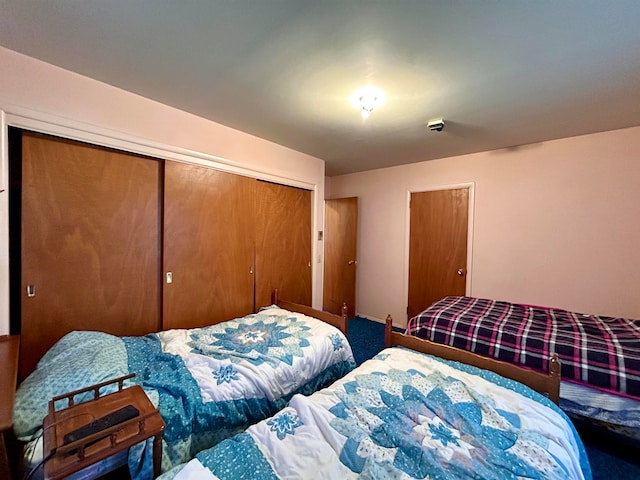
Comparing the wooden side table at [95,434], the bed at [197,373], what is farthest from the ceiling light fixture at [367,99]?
the wooden side table at [95,434]

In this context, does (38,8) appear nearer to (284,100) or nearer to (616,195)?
(284,100)

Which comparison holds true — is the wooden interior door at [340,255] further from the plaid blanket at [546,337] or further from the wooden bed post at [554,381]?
the wooden bed post at [554,381]

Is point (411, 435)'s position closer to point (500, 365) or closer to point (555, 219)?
point (500, 365)

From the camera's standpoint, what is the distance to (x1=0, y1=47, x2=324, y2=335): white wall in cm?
148

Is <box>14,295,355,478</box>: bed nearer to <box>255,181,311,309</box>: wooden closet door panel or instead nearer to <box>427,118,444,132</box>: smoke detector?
<box>255,181,311,309</box>: wooden closet door panel

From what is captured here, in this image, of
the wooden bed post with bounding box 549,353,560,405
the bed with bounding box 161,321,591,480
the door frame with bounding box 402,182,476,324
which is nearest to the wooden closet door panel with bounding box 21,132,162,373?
the bed with bounding box 161,321,591,480

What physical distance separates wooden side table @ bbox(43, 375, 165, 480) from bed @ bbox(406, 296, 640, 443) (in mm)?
1968

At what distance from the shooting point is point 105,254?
1854mm

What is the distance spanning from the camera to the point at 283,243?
9.94 ft

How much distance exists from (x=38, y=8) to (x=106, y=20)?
26 cm

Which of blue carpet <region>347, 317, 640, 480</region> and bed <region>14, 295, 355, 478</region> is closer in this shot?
bed <region>14, 295, 355, 478</region>

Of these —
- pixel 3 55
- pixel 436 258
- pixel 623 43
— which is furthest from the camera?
pixel 436 258

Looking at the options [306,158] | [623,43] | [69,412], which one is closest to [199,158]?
[306,158]

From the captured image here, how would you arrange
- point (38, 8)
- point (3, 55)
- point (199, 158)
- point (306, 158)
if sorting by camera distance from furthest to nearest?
point (306, 158), point (199, 158), point (3, 55), point (38, 8)
